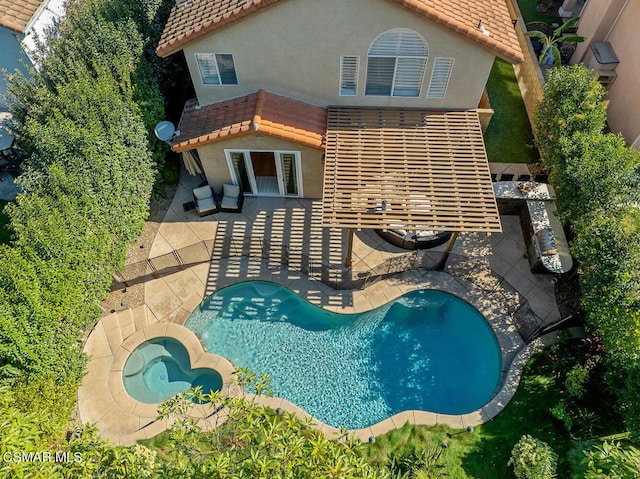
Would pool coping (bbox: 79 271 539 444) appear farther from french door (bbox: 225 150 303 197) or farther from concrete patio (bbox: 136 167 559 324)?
french door (bbox: 225 150 303 197)

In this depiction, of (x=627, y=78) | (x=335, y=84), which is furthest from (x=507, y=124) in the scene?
(x=335, y=84)

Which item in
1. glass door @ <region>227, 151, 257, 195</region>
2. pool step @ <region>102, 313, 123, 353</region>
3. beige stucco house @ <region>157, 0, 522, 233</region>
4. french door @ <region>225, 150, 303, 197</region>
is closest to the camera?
beige stucco house @ <region>157, 0, 522, 233</region>

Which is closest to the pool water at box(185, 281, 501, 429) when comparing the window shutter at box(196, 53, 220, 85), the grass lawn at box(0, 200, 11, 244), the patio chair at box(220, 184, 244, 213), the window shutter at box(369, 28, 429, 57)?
the patio chair at box(220, 184, 244, 213)

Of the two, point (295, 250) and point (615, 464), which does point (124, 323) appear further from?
point (615, 464)

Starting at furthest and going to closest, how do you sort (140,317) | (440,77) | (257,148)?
(257,148) → (440,77) → (140,317)

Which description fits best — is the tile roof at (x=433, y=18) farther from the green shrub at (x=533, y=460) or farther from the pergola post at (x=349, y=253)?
the green shrub at (x=533, y=460)

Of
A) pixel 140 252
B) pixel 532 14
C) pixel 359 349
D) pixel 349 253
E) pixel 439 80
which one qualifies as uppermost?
pixel 439 80
